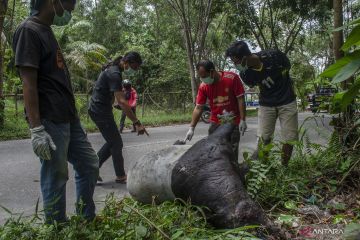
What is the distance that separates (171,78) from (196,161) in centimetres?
2097

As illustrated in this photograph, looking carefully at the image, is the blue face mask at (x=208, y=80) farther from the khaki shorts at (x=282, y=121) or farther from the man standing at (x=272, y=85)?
the khaki shorts at (x=282, y=121)

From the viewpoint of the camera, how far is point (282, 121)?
202 inches

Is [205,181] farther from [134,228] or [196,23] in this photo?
[196,23]

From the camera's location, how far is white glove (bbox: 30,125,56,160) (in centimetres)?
278

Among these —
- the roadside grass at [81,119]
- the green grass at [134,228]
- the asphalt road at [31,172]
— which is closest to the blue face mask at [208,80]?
the asphalt road at [31,172]

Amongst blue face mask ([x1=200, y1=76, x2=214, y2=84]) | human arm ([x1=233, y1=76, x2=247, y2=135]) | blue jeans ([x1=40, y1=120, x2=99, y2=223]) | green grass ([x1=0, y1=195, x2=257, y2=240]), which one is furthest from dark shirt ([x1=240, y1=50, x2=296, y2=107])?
blue jeans ([x1=40, y1=120, x2=99, y2=223])

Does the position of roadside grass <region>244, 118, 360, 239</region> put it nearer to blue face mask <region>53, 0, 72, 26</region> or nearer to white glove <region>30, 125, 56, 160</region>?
white glove <region>30, 125, 56, 160</region>

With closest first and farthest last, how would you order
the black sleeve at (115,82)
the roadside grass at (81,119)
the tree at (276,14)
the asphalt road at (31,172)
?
the asphalt road at (31,172) → the black sleeve at (115,82) → the roadside grass at (81,119) → the tree at (276,14)

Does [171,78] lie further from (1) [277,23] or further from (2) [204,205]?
(2) [204,205]

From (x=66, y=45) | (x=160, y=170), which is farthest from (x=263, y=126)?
(x=66, y=45)

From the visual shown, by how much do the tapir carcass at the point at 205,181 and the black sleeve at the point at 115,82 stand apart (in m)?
1.38

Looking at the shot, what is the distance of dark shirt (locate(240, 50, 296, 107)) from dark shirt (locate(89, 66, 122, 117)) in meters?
→ 1.48

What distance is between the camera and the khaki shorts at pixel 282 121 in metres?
5.09

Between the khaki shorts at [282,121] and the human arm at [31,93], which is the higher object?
the human arm at [31,93]
